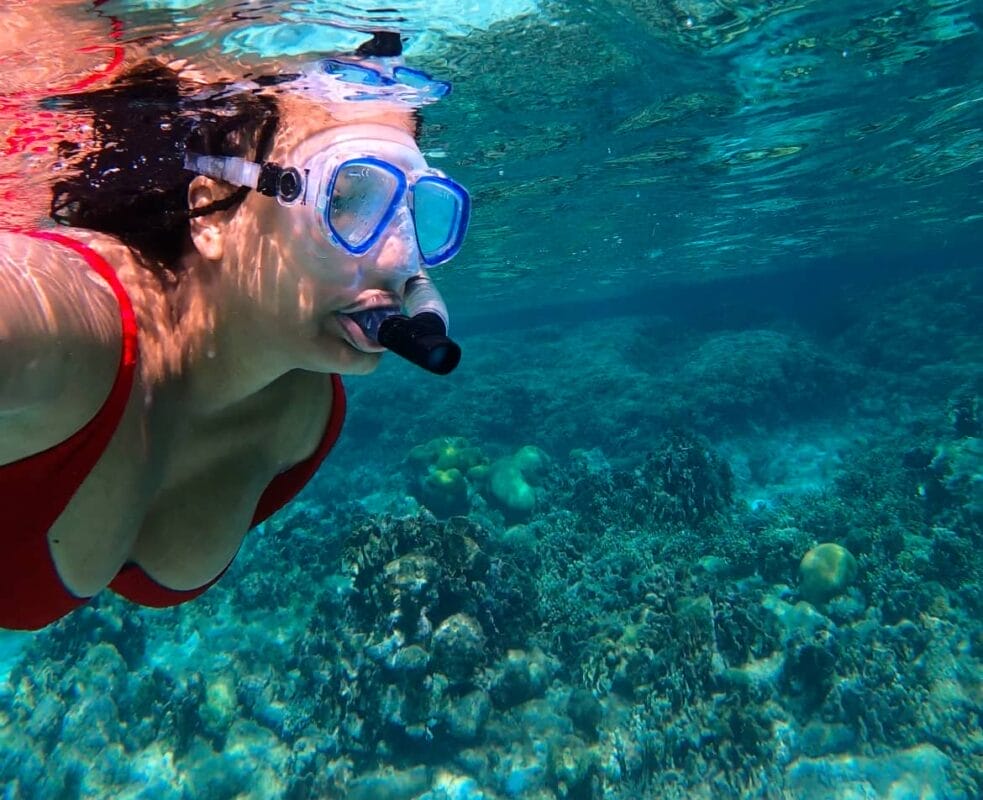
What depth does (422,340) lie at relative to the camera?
1.66 meters

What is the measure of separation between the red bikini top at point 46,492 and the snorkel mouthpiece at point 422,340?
2.34 feet

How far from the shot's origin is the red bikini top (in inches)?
62.4

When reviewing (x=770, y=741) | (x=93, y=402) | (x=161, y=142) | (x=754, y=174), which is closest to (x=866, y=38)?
(x=754, y=174)

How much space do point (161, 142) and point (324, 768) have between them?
772cm

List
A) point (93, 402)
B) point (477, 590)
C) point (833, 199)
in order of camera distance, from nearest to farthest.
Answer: point (93, 402), point (477, 590), point (833, 199)

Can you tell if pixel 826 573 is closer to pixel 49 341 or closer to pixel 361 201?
pixel 361 201

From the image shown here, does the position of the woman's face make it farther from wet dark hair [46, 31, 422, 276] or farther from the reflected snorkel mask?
wet dark hair [46, 31, 422, 276]

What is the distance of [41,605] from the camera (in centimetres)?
201

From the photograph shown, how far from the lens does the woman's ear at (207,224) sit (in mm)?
1873

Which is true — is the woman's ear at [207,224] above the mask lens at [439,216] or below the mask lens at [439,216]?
above

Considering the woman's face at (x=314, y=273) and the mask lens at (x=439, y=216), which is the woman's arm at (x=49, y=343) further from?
the mask lens at (x=439, y=216)

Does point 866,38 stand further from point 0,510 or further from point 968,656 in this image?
point 0,510

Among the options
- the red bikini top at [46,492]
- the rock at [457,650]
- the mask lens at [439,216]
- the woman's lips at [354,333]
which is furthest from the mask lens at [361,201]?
the rock at [457,650]

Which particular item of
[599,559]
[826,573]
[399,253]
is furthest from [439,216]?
[826,573]
